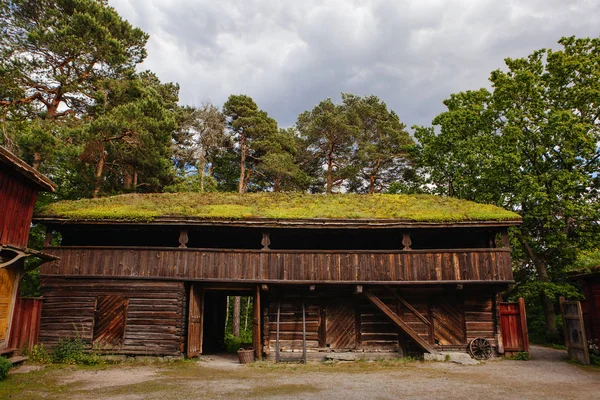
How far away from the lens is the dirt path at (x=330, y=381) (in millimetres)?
10500

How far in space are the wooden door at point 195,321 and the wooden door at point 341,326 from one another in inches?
210

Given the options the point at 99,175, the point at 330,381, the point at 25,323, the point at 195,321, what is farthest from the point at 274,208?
the point at 99,175

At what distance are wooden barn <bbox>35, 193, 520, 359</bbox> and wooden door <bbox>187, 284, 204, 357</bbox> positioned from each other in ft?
0.17

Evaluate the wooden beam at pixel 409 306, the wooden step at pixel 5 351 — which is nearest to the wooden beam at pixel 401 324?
the wooden beam at pixel 409 306

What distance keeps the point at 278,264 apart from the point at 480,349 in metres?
8.74

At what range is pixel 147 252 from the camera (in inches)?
657

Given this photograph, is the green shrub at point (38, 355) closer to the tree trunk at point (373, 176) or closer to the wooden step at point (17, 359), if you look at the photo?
the wooden step at point (17, 359)

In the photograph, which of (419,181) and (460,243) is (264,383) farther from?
(419,181)

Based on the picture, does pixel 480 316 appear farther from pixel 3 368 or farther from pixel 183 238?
pixel 3 368

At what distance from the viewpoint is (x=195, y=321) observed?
660 inches

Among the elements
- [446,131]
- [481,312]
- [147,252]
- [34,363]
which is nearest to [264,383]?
[147,252]

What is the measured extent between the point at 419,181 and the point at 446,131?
5057 mm

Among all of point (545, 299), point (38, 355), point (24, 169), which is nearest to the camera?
point (24, 169)

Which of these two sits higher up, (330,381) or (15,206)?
(15,206)
